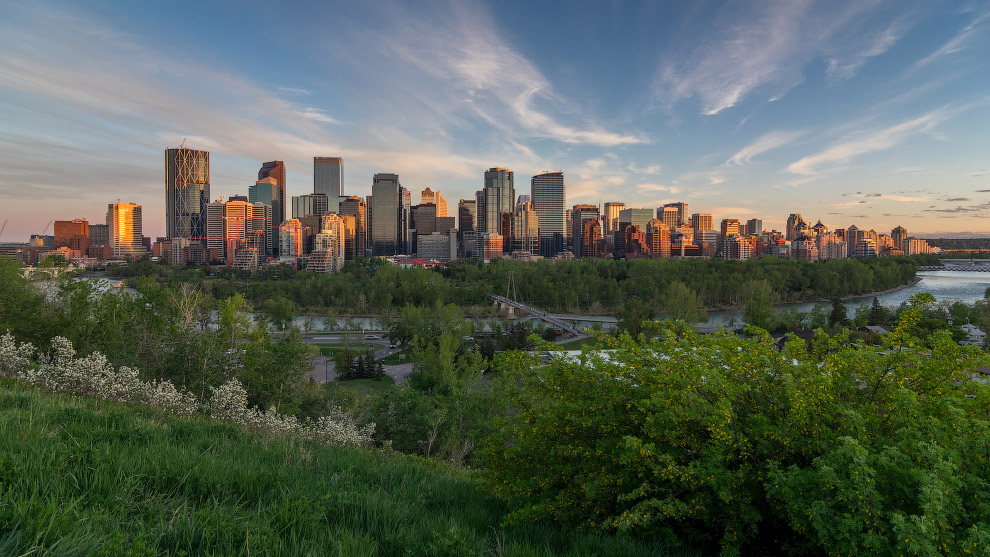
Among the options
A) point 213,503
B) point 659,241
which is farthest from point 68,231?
point 213,503

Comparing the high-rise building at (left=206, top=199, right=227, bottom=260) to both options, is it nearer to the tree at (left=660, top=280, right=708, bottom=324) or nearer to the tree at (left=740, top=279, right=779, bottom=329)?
the tree at (left=660, top=280, right=708, bottom=324)

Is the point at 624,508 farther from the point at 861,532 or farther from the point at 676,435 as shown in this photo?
the point at 861,532

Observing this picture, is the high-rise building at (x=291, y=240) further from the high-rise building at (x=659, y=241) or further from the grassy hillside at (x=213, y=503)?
the grassy hillside at (x=213, y=503)

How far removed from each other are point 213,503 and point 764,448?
13.7 ft

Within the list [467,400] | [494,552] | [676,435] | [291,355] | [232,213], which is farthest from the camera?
[232,213]

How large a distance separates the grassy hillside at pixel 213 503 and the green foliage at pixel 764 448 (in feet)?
1.75

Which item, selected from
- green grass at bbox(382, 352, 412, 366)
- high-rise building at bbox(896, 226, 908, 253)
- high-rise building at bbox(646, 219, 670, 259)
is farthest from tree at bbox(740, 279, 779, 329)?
high-rise building at bbox(896, 226, 908, 253)

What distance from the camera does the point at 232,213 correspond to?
186m

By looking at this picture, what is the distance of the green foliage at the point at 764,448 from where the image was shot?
10.1 ft

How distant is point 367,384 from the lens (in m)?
34.7

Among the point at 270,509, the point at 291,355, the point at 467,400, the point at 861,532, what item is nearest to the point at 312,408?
the point at 291,355

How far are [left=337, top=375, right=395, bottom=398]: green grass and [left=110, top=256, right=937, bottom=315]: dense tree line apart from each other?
29712 mm

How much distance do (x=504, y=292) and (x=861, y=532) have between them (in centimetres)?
8011

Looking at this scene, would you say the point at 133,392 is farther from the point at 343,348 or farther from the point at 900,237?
the point at 900,237
